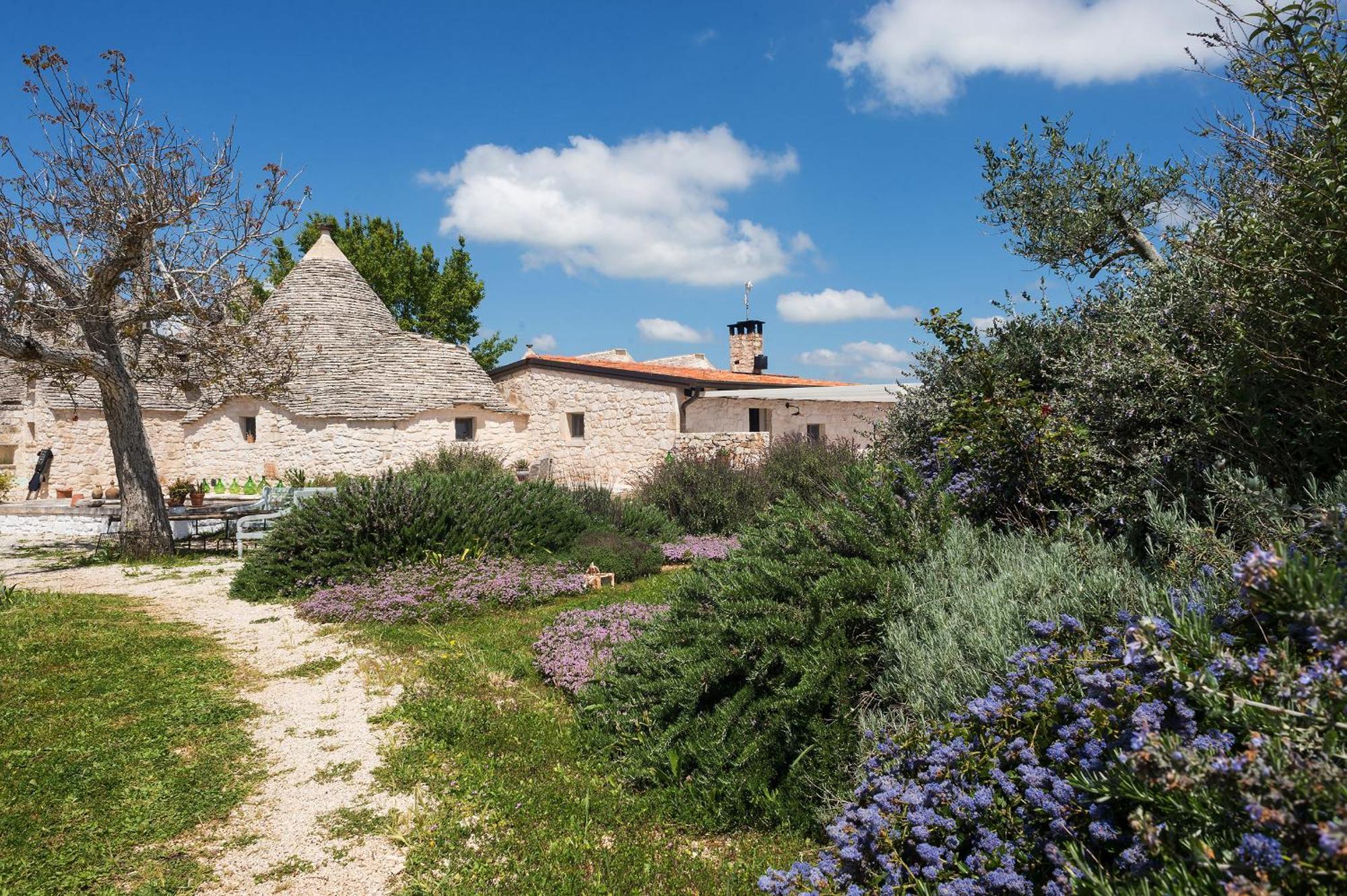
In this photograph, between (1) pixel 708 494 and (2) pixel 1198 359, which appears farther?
(1) pixel 708 494

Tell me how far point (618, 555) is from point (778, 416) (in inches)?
498

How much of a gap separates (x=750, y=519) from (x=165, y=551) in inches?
399

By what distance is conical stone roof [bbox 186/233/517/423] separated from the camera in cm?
2184

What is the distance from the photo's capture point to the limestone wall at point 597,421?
20.7 metres

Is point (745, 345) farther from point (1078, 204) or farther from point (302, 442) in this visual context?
point (1078, 204)

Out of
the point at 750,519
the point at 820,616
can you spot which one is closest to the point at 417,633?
the point at 820,616

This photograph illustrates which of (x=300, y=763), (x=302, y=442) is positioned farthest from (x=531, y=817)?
(x=302, y=442)

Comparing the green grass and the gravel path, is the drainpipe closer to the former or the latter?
the gravel path

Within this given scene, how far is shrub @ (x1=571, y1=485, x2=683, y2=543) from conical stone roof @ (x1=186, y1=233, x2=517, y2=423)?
12076 mm

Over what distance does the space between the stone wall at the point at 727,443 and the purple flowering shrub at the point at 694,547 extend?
664cm

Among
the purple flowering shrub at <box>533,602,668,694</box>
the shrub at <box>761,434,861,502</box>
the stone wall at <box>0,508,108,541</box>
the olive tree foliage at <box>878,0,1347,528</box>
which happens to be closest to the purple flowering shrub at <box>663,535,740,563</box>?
the shrub at <box>761,434,861,502</box>

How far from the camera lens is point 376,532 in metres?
9.23

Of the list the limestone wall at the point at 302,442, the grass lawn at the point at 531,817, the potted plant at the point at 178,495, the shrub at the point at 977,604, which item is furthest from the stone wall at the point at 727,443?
the shrub at the point at 977,604

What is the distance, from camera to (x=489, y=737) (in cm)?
473
